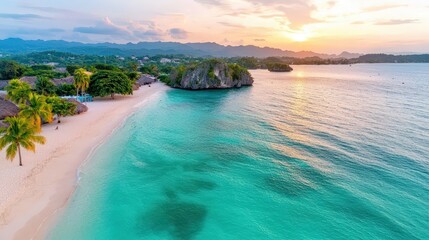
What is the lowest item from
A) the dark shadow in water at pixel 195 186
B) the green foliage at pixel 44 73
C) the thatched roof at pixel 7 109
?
the dark shadow in water at pixel 195 186

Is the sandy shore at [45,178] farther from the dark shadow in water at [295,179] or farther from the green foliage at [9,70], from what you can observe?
the green foliage at [9,70]

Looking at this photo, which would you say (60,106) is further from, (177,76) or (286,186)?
(177,76)

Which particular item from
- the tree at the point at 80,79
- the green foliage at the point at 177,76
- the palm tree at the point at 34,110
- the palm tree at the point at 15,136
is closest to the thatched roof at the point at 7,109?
the palm tree at the point at 34,110

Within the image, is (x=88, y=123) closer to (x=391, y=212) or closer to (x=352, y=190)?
(x=352, y=190)

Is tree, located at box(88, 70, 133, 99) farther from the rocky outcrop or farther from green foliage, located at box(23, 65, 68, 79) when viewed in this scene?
the rocky outcrop

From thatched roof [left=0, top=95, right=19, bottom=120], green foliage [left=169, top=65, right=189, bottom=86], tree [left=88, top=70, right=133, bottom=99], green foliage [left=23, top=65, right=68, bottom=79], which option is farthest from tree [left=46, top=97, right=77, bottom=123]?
green foliage [left=169, top=65, right=189, bottom=86]

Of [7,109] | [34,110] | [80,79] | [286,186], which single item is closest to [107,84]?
[80,79]
